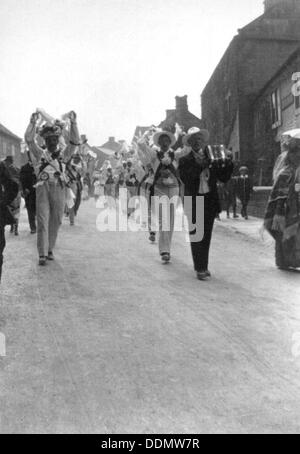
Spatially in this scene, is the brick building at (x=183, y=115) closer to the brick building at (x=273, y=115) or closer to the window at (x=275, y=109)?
the brick building at (x=273, y=115)

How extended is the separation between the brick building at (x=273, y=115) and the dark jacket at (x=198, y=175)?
14.0 metres

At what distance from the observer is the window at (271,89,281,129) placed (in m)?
23.6

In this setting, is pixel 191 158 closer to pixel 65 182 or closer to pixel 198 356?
pixel 65 182

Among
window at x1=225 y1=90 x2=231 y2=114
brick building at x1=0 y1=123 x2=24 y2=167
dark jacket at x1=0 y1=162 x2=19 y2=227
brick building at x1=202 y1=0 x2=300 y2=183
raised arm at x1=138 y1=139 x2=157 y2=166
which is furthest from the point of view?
brick building at x1=0 y1=123 x2=24 y2=167

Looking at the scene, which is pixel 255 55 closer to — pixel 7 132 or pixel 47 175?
pixel 47 175

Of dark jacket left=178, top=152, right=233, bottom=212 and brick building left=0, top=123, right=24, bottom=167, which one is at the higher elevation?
brick building left=0, top=123, right=24, bottom=167

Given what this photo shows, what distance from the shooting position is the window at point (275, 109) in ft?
77.3

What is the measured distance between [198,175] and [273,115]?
743 inches

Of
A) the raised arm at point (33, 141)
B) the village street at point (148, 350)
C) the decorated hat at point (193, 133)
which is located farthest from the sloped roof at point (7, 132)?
the village street at point (148, 350)

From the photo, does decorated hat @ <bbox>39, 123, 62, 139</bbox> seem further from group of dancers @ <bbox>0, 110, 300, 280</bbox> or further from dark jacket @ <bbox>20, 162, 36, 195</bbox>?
dark jacket @ <bbox>20, 162, 36, 195</bbox>

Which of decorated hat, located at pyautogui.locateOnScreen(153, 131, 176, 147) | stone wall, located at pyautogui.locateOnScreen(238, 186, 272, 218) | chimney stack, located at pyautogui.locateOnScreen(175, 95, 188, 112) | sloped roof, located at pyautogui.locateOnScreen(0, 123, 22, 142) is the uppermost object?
chimney stack, located at pyautogui.locateOnScreen(175, 95, 188, 112)

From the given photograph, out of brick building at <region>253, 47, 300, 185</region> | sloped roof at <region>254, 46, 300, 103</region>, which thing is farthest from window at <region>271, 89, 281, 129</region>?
sloped roof at <region>254, 46, 300, 103</region>

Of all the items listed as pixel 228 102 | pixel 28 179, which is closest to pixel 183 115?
pixel 228 102

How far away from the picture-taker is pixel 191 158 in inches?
284
